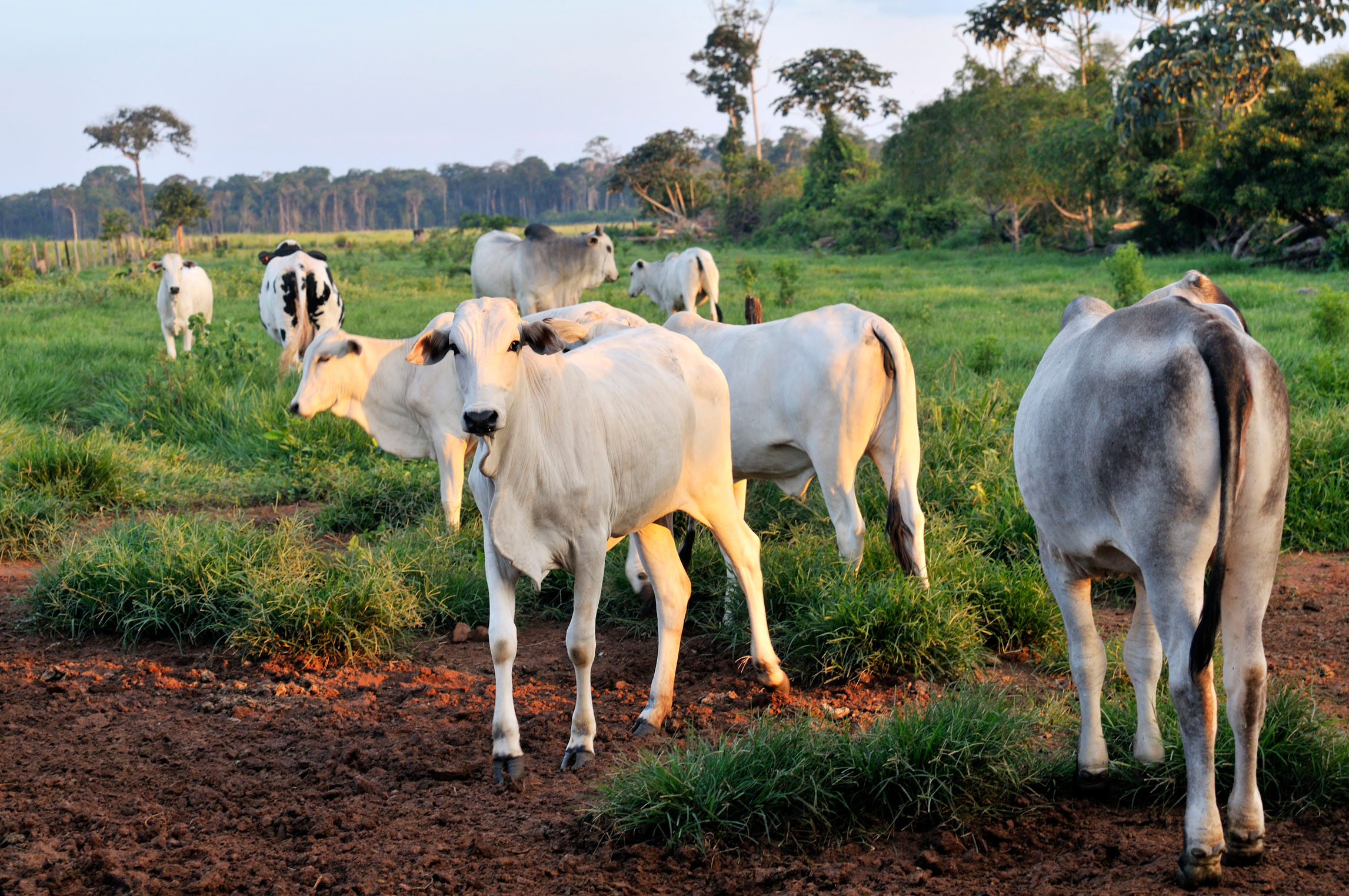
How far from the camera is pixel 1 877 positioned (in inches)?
113

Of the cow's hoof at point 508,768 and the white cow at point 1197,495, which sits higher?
the white cow at point 1197,495

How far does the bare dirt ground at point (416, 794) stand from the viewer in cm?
279

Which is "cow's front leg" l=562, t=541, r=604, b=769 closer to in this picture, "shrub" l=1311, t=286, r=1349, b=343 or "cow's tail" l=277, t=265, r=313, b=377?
"cow's tail" l=277, t=265, r=313, b=377

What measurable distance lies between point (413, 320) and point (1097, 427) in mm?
13336

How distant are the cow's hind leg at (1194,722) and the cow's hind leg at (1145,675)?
1.96 ft

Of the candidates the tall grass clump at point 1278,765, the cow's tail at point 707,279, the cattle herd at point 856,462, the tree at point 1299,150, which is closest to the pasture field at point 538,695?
the tall grass clump at point 1278,765

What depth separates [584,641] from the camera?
12.1 ft

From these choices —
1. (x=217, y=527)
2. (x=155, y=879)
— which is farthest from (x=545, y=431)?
(x=217, y=527)

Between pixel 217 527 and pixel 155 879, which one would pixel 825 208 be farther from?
pixel 155 879

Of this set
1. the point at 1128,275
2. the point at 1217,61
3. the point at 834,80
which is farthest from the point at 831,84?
the point at 1128,275

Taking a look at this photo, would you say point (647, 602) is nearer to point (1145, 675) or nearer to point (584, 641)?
point (584, 641)

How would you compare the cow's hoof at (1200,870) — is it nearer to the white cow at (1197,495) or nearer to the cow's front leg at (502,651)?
the white cow at (1197,495)

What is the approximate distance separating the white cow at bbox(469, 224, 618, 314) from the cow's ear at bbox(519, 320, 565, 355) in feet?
30.1

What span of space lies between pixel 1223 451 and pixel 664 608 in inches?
87.8
